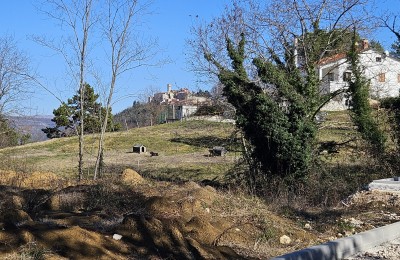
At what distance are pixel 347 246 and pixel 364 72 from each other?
15425mm

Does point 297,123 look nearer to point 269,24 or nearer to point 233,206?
point 269,24

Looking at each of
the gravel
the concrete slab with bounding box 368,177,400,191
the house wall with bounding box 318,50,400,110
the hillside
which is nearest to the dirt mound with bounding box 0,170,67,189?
the hillside

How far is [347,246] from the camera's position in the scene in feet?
25.6

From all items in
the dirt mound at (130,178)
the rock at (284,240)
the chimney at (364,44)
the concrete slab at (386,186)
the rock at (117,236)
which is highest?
the chimney at (364,44)

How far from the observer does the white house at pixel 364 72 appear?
2205 centimetres

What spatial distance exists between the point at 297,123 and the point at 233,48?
4.14m

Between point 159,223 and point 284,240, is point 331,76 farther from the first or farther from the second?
point 159,223

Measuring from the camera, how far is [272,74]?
19.0 m

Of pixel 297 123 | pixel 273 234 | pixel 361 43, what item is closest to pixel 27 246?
pixel 273 234

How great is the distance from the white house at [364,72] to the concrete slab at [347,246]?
509 inches

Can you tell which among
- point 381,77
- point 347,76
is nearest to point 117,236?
point 347,76

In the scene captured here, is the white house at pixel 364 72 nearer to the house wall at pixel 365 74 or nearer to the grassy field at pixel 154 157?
the house wall at pixel 365 74

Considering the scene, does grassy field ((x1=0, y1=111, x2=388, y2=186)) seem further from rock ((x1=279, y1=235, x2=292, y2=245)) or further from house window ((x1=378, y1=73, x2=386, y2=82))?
rock ((x1=279, y1=235, x2=292, y2=245))

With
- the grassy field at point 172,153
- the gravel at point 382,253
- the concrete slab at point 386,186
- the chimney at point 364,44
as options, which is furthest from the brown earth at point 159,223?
the chimney at point 364,44
